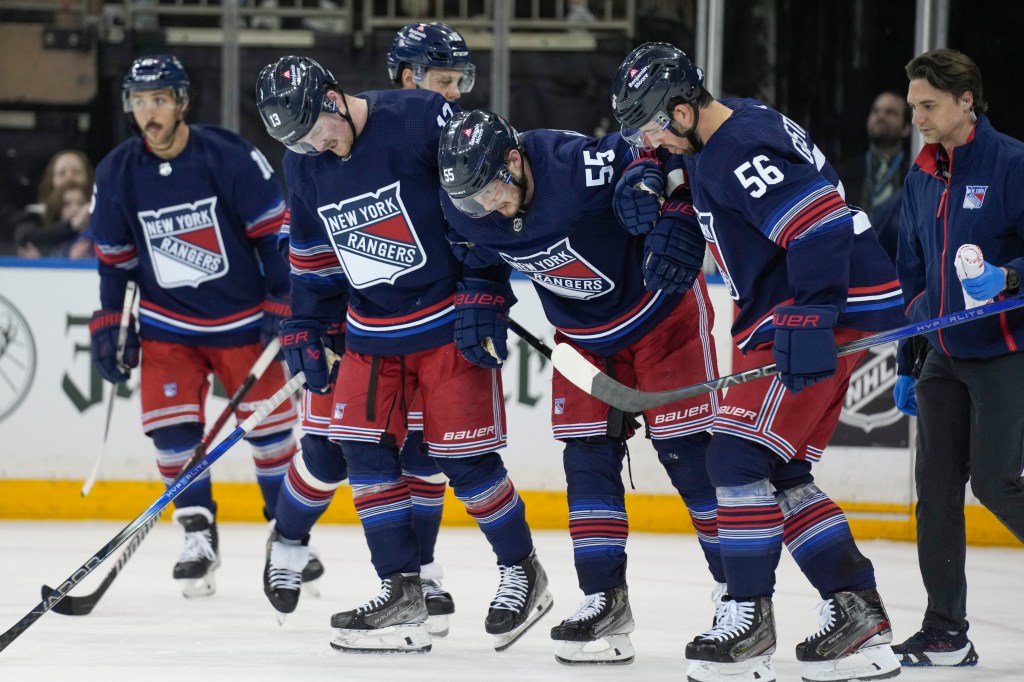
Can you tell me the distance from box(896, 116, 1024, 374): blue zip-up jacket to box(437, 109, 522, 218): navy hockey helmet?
93 centimetres

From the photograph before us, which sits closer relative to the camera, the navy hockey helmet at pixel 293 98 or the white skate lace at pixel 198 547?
the navy hockey helmet at pixel 293 98

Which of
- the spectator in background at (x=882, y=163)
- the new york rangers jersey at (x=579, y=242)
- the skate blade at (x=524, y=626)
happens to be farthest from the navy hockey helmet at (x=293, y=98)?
the spectator in background at (x=882, y=163)

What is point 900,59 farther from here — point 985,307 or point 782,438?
point 782,438

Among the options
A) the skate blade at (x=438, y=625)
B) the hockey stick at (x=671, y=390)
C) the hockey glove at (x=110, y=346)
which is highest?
the hockey stick at (x=671, y=390)

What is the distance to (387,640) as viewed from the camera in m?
3.12

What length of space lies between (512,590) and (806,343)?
3.15ft

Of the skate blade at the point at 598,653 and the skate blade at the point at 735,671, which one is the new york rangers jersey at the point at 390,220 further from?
the skate blade at the point at 735,671

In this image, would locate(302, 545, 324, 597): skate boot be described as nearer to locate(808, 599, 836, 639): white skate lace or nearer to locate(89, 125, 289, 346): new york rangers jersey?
locate(89, 125, 289, 346): new york rangers jersey

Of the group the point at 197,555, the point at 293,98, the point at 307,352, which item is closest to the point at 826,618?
the point at 307,352

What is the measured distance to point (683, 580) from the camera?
4.24 metres

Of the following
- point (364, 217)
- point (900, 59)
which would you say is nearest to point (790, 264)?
point (364, 217)

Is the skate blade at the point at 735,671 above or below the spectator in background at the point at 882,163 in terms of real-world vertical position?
below

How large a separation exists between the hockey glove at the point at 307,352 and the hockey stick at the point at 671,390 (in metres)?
0.63

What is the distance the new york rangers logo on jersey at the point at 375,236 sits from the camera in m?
3.06
